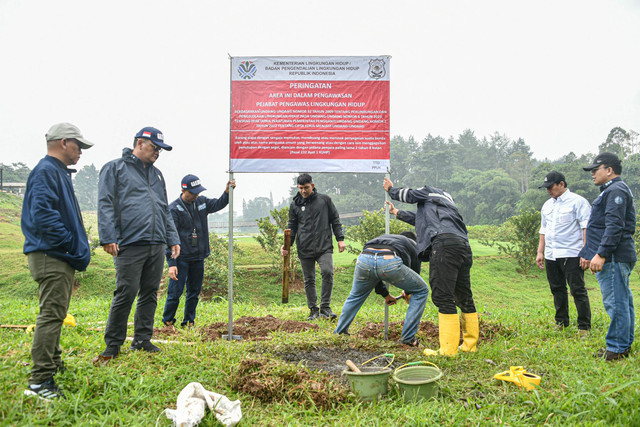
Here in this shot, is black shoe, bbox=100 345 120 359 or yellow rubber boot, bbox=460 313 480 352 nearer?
black shoe, bbox=100 345 120 359

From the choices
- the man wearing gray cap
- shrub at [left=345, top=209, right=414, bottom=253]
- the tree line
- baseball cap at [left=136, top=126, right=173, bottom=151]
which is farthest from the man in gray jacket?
the tree line

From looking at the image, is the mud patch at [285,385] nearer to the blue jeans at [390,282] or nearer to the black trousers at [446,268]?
the blue jeans at [390,282]

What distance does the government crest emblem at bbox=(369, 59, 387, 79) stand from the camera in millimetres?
5255

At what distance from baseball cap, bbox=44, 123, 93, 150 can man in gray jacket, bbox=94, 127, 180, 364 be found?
0.48 m

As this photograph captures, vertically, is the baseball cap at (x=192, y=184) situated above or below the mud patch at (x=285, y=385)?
above

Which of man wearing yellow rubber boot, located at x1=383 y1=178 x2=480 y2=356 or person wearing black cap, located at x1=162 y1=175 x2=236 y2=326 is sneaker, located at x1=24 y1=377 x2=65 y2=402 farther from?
man wearing yellow rubber boot, located at x1=383 y1=178 x2=480 y2=356

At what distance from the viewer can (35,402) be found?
2.88m

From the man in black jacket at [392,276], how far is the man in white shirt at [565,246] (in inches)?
76.8

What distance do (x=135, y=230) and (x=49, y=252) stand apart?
864 millimetres

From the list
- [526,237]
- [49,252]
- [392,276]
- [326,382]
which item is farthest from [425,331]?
[526,237]

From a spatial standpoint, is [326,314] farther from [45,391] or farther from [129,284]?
[45,391]

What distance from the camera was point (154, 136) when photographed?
4.11 meters

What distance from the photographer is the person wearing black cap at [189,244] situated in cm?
543

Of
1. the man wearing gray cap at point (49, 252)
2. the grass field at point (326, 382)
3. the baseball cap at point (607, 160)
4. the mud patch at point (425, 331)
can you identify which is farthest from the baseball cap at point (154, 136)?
the baseball cap at point (607, 160)
